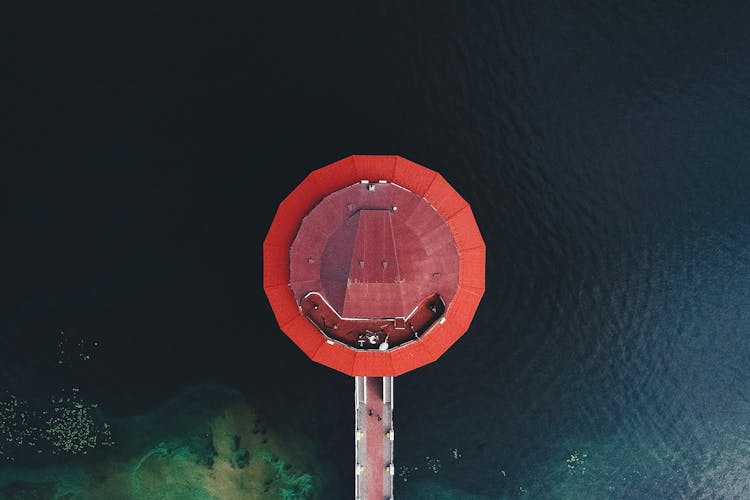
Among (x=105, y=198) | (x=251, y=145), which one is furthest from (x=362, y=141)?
(x=105, y=198)

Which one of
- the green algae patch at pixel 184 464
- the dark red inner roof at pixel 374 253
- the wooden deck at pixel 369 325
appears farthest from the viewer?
the green algae patch at pixel 184 464

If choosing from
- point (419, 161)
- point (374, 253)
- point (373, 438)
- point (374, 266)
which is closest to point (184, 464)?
point (373, 438)

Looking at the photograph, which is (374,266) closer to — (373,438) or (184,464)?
(373,438)

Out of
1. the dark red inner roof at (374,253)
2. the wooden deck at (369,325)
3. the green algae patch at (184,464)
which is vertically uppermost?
the dark red inner roof at (374,253)

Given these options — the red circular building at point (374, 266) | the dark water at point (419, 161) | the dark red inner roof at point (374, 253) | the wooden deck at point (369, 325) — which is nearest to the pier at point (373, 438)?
the dark water at point (419, 161)

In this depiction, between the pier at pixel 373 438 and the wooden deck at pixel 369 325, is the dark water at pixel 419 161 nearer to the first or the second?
the pier at pixel 373 438

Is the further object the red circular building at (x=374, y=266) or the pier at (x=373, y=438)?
the pier at (x=373, y=438)
